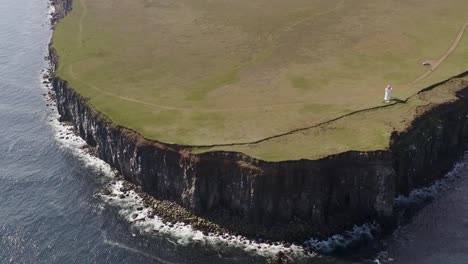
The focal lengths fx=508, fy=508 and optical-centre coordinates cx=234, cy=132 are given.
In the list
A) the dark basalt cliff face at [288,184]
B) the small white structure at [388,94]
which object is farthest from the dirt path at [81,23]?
the small white structure at [388,94]

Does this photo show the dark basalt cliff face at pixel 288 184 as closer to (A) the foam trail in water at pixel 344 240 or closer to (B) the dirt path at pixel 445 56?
(A) the foam trail in water at pixel 344 240

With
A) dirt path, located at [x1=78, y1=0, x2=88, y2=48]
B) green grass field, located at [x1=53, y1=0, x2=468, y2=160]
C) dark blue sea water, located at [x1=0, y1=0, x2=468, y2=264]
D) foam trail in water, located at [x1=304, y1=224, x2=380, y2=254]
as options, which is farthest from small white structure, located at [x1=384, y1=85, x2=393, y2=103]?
dirt path, located at [x1=78, y1=0, x2=88, y2=48]

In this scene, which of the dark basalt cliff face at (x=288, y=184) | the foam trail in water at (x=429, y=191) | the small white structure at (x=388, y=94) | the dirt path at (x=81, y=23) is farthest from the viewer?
the dirt path at (x=81, y=23)

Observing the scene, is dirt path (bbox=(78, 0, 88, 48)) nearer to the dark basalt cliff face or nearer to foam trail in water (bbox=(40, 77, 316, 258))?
foam trail in water (bbox=(40, 77, 316, 258))

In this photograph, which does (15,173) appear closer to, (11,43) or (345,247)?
(345,247)

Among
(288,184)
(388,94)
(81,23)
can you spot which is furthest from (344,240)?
(81,23)
